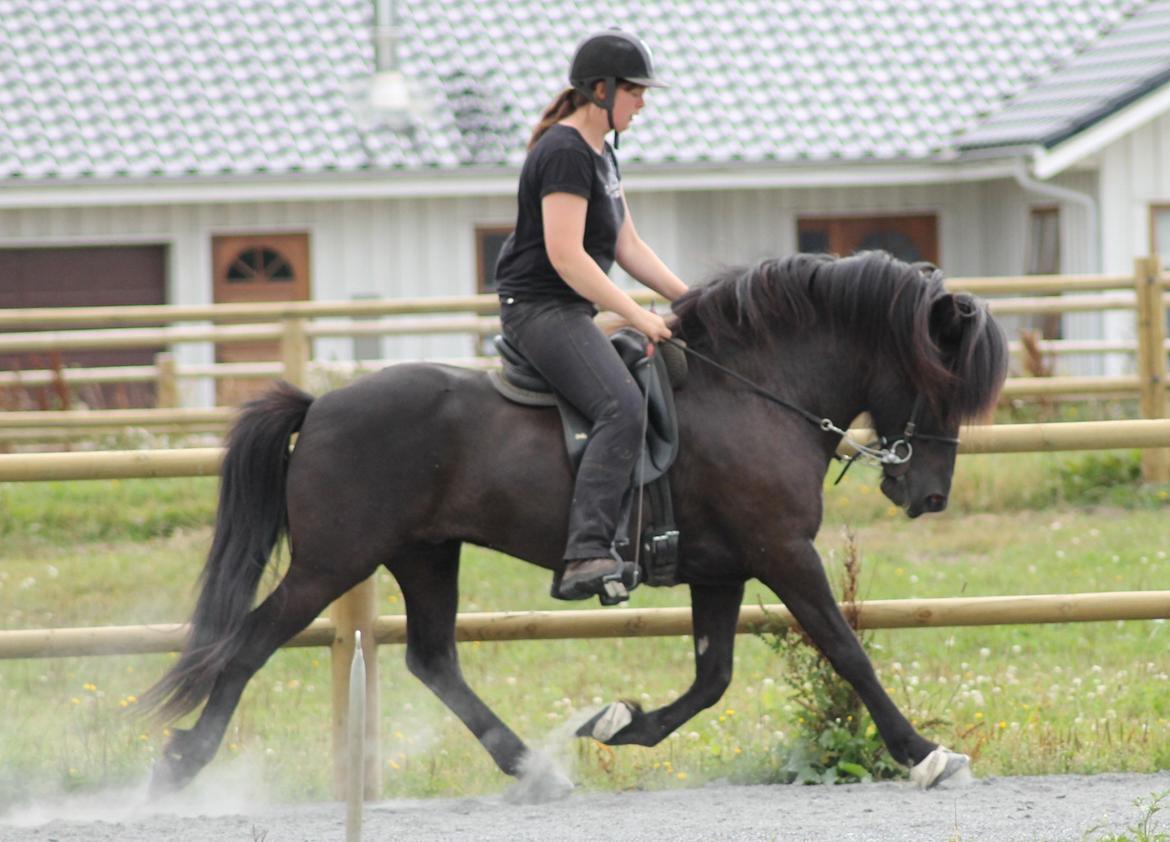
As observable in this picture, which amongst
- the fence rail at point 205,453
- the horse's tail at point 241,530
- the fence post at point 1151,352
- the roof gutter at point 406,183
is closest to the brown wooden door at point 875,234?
the roof gutter at point 406,183

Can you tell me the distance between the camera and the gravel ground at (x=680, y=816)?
570cm

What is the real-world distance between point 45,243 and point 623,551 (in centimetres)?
1344

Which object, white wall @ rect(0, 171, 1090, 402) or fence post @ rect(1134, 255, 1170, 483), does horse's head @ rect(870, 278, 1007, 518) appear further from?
white wall @ rect(0, 171, 1090, 402)

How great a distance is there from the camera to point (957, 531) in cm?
1155

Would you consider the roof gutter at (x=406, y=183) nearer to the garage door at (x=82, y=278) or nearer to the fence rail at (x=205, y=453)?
the garage door at (x=82, y=278)

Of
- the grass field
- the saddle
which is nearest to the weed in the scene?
the grass field

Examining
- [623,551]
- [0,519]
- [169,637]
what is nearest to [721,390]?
[623,551]

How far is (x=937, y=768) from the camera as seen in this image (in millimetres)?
6117

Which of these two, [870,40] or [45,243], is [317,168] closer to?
[45,243]

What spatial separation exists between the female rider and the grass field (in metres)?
1.20

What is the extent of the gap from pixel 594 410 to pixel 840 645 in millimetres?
1098

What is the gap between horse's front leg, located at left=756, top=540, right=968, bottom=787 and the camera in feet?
20.2

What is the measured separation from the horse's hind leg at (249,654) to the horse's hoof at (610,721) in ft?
3.15

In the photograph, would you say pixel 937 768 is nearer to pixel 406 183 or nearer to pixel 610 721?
pixel 610 721
